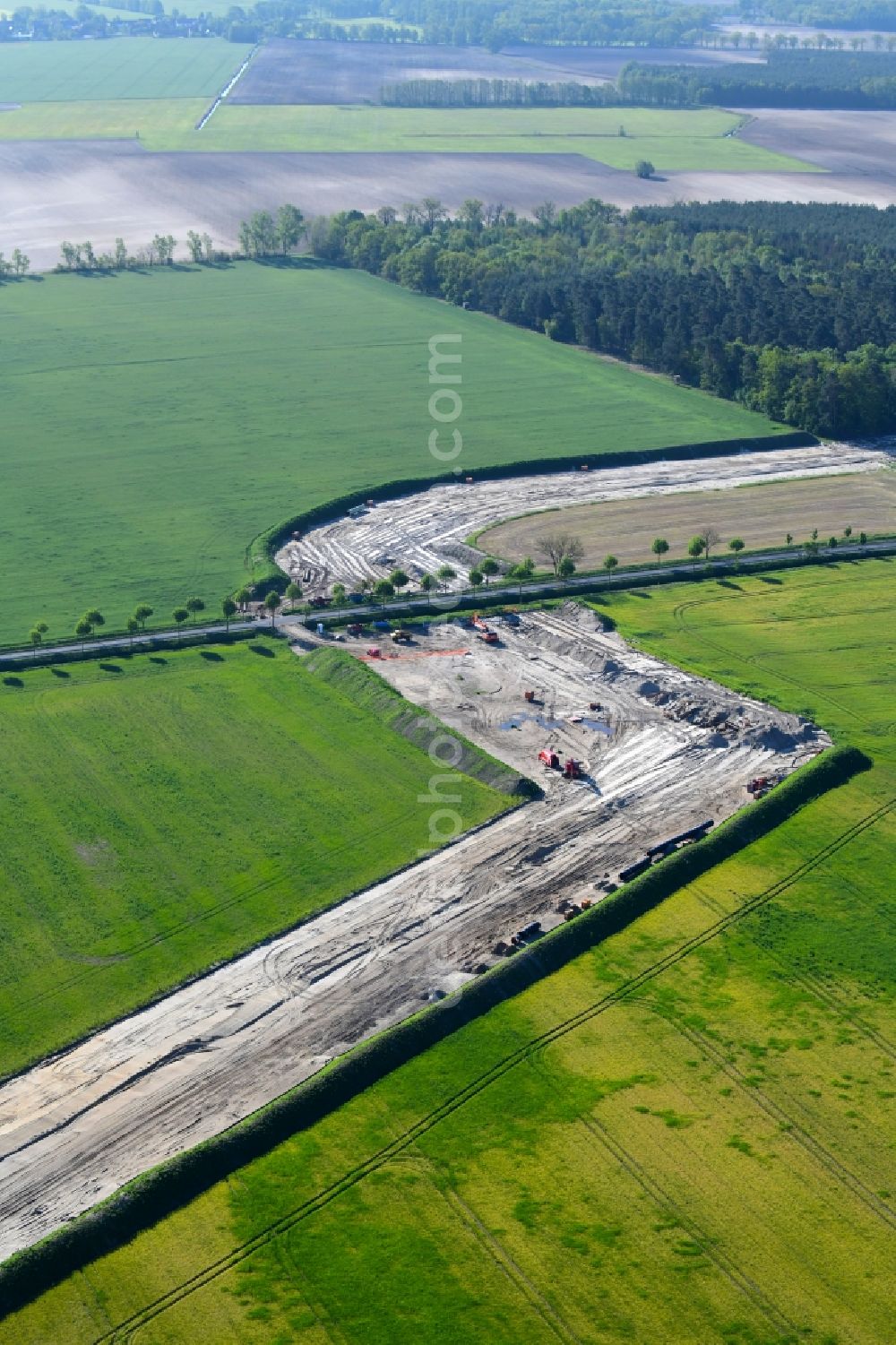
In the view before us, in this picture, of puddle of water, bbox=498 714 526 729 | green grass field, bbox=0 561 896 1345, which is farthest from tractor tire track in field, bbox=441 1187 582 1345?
puddle of water, bbox=498 714 526 729

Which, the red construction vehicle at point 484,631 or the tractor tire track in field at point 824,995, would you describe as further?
the red construction vehicle at point 484,631

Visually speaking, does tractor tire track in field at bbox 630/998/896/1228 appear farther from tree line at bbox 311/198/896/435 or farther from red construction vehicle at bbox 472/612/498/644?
tree line at bbox 311/198/896/435

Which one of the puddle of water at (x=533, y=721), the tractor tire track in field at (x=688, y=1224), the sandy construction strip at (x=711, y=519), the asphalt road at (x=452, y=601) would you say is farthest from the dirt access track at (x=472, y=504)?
→ the tractor tire track in field at (x=688, y=1224)

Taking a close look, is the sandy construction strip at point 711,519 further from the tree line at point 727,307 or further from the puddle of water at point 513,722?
the puddle of water at point 513,722

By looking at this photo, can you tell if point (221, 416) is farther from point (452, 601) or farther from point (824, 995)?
point (824, 995)

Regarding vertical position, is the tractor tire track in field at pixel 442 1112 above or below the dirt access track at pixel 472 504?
below

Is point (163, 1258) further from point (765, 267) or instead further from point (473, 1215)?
point (765, 267)

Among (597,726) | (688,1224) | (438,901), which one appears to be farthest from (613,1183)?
(597,726)
